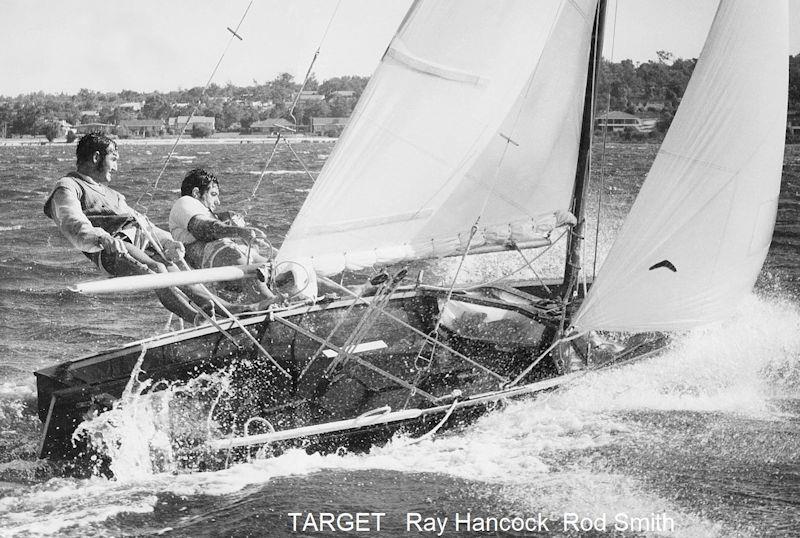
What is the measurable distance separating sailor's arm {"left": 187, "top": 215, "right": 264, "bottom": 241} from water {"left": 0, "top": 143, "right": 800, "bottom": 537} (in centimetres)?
167

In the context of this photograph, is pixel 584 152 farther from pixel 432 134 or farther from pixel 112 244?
pixel 112 244

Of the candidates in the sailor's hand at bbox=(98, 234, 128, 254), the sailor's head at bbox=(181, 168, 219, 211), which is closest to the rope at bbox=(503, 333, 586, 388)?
the sailor's head at bbox=(181, 168, 219, 211)

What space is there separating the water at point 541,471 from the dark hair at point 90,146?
2087mm

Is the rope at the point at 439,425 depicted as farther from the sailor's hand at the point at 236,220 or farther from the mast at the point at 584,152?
the sailor's hand at the point at 236,220

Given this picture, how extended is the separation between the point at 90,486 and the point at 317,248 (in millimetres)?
2201

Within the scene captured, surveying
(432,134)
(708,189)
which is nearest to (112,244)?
(432,134)

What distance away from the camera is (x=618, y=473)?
22.2 feet

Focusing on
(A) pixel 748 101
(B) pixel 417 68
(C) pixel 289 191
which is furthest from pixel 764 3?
(C) pixel 289 191

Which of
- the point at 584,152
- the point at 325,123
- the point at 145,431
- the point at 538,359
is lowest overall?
the point at 145,431

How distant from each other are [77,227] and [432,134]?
2.66m

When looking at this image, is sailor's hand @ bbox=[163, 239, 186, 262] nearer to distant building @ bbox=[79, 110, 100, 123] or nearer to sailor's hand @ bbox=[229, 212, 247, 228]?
sailor's hand @ bbox=[229, 212, 247, 228]

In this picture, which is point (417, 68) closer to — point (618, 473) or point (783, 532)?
point (618, 473)

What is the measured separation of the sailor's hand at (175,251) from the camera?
7355 millimetres

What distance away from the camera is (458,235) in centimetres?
764
